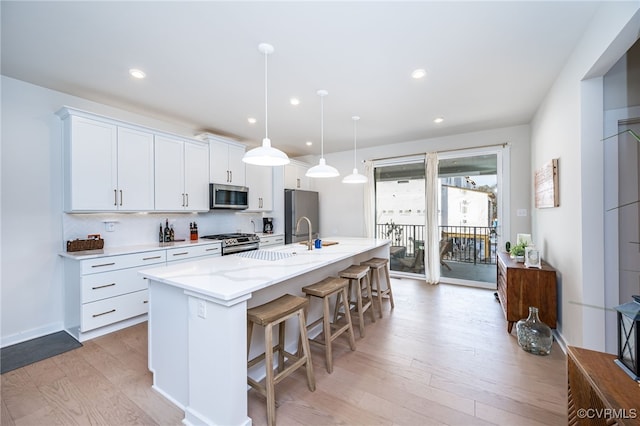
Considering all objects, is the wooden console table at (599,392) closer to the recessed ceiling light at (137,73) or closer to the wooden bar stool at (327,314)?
the wooden bar stool at (327,314)

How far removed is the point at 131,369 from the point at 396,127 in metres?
4.27

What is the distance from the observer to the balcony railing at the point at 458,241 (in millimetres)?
4531

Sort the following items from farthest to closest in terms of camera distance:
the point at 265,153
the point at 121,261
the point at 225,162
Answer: the point at 225,162
the point at 121,261
the point at 265,153

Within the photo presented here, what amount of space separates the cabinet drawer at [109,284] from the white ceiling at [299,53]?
198 centimetres

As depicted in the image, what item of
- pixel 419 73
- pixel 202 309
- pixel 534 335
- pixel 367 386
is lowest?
pixel 367 386

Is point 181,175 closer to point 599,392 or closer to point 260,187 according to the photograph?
point 260,187

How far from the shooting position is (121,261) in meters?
2.84

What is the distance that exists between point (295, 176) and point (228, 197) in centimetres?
161

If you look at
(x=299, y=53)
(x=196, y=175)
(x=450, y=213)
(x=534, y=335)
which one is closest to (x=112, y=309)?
(x=196, y=175)

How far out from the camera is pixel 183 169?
12.0 ft

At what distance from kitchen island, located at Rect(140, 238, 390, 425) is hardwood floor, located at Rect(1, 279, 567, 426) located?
0.77ft

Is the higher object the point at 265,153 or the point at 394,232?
the point at 265,153

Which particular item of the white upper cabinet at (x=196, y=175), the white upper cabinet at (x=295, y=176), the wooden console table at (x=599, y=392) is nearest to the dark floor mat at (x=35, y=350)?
the white upper cabinet at (x=196, y=175)

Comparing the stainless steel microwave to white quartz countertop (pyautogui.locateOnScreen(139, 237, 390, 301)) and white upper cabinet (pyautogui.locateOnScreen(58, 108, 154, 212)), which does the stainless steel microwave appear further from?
white quartz countertop (pyautogui.locateOnScreen(139, 237, 390, 301))
